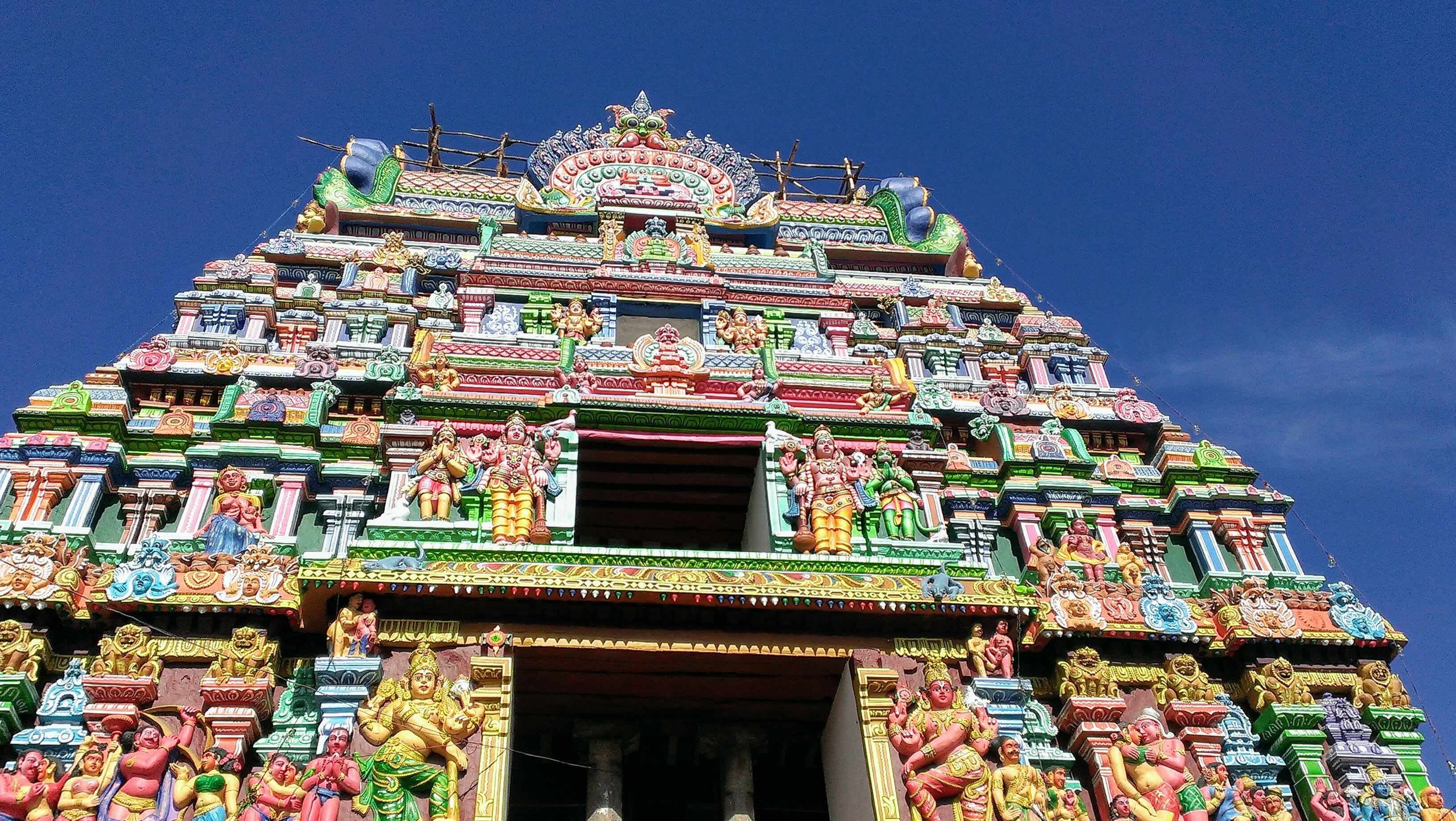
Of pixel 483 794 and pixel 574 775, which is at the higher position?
pixel 574 775

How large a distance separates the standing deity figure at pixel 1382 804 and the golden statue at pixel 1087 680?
97.4 inches

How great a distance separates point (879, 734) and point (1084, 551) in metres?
4.27

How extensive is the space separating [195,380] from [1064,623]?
11.1 metres

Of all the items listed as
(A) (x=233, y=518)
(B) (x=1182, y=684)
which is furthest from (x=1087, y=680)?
(A) (x=233, y=518)

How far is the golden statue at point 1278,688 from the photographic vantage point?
42.0ft

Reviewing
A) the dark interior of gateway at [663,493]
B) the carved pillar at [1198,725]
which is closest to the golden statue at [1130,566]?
the carved pillar at [1198,725]

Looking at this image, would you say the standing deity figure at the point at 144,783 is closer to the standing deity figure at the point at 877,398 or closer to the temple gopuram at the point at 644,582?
the temple gopuram at the point at 644,582

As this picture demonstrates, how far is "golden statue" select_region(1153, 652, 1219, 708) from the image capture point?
12.6 m

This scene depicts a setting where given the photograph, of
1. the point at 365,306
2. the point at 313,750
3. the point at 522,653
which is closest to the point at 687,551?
the point at 522,653

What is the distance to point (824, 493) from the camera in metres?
14.0

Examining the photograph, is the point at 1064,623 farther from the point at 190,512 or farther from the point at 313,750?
the point at 190,512

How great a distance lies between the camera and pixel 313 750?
10984mm

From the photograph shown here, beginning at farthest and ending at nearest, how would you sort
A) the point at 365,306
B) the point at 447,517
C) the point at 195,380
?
1. the point at 365,306
2. the point at 195,380
3. the point at 447,517

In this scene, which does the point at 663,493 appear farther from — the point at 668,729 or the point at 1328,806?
the point at 1328,806
